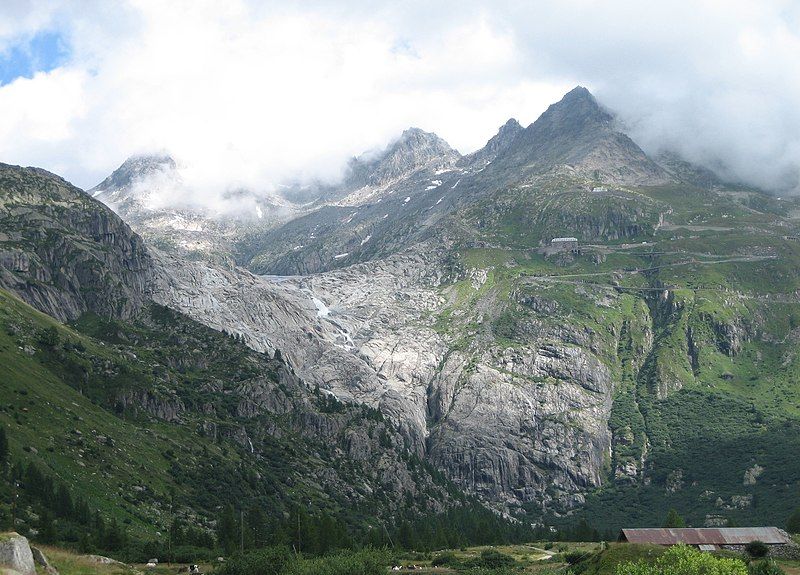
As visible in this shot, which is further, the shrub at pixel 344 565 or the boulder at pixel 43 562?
the shrub at pixel 344 565

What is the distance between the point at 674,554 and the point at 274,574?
56.2m

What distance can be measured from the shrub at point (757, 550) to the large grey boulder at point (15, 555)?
117 meters

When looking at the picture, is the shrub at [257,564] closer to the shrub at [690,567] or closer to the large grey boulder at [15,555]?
the shrub at [690,567]

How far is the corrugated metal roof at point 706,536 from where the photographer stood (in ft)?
509

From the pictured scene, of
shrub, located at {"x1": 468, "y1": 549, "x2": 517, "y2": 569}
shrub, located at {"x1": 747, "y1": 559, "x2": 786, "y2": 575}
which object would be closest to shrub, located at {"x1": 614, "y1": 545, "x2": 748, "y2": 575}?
shrub, located at {"x1": 747, "y1": 559, "x2": 786, "y2": 575}

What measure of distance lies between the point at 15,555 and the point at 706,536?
12312cm

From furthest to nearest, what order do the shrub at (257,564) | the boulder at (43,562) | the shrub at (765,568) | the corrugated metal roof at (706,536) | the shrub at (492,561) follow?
1. the shrub at (492,561)
2. the corrugated metal roof at (706,536)
3. the shrub at (765,568)
4. the shrub at (257,564)
5. the boulder at (43,562)

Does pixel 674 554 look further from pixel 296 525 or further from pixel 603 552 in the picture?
pixel 296 525

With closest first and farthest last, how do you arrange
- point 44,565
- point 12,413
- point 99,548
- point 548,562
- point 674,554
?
point 44,565
point 674,554
point 99,548
point 548,562
point 12,413

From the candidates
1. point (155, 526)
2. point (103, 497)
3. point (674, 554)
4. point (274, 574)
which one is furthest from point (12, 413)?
Answer: point (674, 554)

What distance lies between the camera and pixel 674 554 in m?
127

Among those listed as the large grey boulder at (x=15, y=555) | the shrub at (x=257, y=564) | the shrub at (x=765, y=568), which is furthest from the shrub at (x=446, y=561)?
the large grey boulder at (x=15, y=555)

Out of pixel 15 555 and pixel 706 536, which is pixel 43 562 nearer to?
pixel 15 555

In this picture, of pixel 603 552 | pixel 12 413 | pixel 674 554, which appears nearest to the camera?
pixel 674 554
